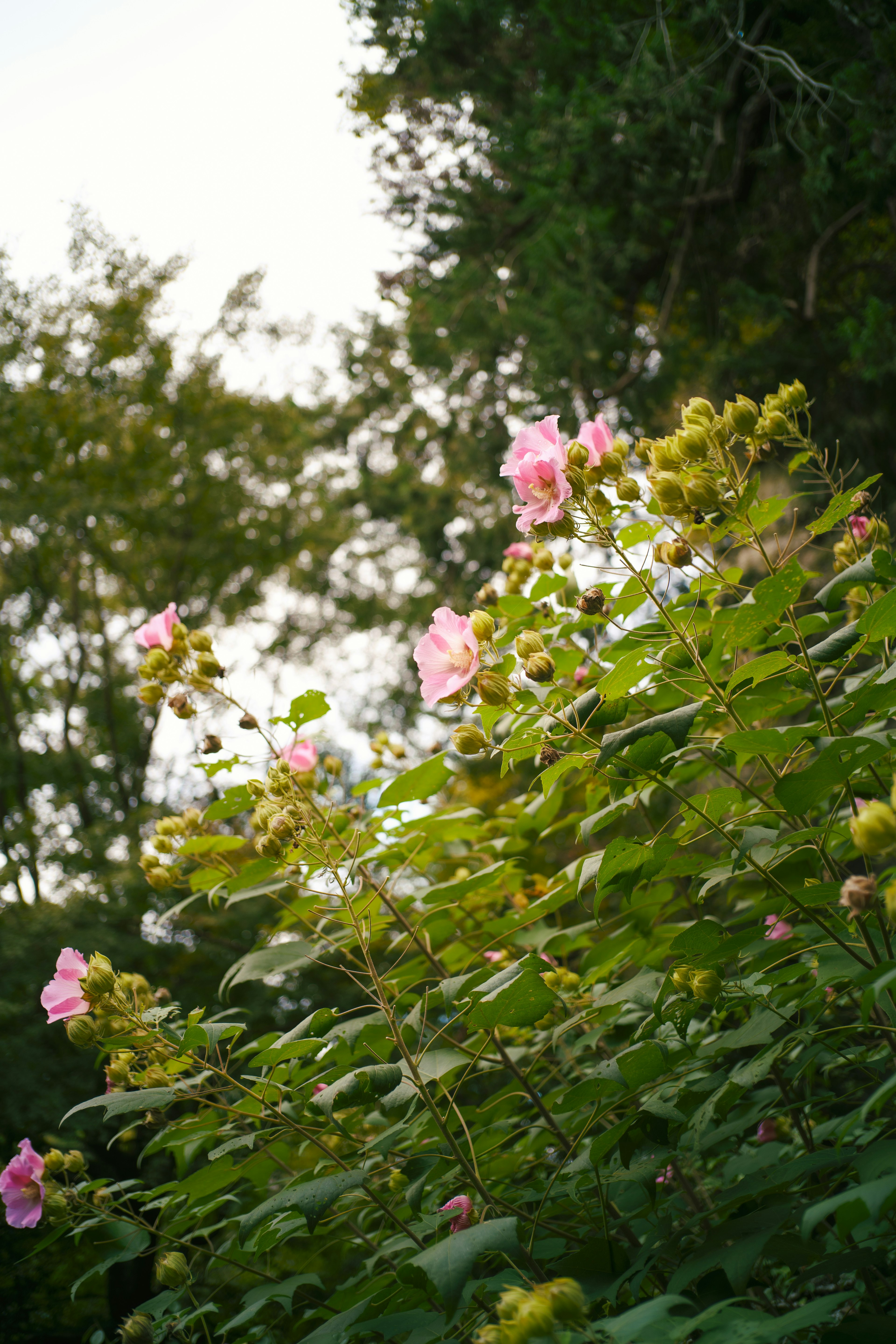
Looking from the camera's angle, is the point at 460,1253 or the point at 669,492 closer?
the point at 460,1253

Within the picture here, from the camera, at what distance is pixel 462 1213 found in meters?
1.00

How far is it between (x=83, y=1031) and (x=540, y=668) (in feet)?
2.51

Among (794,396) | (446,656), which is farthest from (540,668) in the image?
(794,396)

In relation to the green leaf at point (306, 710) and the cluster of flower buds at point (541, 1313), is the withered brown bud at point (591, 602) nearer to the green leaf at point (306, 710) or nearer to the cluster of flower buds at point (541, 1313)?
the green leaf at point (306, 710)

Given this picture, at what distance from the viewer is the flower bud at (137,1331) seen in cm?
115

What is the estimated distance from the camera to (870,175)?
3230 mm

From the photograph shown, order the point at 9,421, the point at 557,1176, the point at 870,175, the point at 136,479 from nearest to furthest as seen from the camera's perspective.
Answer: the point at 557,1176 < the point at 870,175 < the point at 9,421 < the point at 136,479

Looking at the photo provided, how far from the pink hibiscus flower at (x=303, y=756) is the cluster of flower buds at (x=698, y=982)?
2.31ft

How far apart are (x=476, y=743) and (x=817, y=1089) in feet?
5.89

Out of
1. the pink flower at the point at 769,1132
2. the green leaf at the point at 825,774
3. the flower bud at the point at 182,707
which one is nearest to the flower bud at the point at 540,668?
the green leaf at the point at 825,774

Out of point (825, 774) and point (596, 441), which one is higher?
point (596, 441)

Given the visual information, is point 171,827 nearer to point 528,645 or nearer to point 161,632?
point 161,632

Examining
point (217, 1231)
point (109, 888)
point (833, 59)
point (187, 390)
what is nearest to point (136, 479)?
point (187, 390)

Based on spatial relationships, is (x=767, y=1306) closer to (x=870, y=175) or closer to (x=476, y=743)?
(x=476, y=743)
